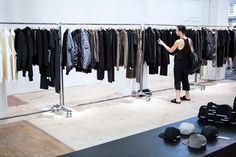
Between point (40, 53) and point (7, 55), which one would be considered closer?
point (7, 55)

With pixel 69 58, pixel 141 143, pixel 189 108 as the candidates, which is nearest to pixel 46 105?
pixel 69 58

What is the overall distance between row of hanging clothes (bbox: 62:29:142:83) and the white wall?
2.77 feet

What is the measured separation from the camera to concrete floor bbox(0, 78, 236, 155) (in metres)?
4.63

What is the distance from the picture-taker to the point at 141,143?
7.06ft

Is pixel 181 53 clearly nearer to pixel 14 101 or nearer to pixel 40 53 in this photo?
pixel 40 53

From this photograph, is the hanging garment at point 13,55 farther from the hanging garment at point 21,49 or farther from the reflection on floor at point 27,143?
the reflection on floor at point 27,143

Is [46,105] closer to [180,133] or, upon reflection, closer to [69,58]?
[69,58]

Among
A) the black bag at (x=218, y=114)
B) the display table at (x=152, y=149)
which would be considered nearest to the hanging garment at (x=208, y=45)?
the black bag at (x=218, y=114)

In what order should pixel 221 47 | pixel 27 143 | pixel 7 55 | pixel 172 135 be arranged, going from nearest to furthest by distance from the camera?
pixel 172 135
pixel 27 143
pixel 7 55
pixel 221 47

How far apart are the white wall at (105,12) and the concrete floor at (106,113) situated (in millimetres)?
483

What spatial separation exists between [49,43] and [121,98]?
7.43 ft

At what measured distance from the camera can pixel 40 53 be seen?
5.10m

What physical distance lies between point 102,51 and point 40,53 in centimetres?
118

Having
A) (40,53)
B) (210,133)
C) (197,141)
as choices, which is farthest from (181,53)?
(197,141)
